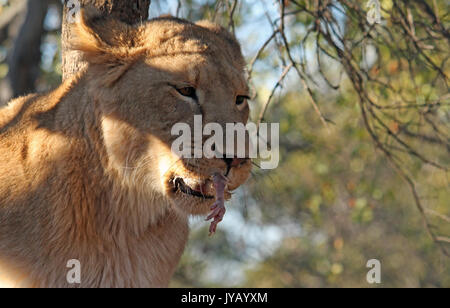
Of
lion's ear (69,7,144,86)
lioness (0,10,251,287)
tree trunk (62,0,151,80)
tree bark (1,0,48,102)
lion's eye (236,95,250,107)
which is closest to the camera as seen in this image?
lioness (0,10,251,287)

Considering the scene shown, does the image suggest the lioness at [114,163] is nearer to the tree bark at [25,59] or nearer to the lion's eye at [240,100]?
the lion's eye at [240,100]

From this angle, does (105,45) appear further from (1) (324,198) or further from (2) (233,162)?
(1) (324,198)

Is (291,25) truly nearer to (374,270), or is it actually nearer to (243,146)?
(374,270)

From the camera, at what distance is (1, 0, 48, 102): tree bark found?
632 cm

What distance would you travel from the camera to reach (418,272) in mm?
17047

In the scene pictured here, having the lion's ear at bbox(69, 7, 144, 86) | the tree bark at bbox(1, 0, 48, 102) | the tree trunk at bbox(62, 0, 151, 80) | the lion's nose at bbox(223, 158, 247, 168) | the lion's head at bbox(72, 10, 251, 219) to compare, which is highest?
the tree bark at bbox(1, 0, 48, 102)

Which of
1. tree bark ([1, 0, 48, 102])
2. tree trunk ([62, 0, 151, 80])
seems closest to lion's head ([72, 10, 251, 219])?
tree trunk ([62, 0, 151, 80])

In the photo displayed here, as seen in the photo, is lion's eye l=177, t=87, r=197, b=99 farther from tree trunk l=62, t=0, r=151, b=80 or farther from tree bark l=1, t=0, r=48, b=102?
tree bark l=1, t=0, r=48, b=102

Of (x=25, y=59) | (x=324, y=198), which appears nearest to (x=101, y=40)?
(x=25, y=59)

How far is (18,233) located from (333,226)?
13.1 m

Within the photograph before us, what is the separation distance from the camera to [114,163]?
3389 mm

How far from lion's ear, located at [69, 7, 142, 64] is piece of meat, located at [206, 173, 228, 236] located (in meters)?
0.89

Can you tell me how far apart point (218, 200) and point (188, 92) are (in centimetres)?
62

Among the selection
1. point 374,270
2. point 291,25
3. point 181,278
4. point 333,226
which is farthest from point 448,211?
point 374,270
